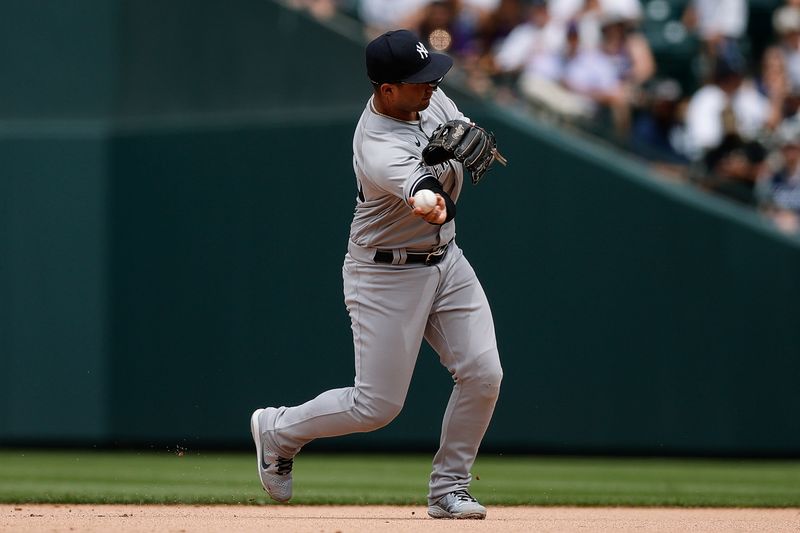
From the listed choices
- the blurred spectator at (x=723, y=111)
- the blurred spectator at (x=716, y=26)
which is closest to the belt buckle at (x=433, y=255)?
the blurred spectator at (x=723, y=111)

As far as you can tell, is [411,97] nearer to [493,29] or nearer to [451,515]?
[451,515]

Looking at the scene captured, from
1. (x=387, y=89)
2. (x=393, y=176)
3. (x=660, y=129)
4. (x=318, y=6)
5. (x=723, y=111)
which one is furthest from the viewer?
(x=318, y=6)

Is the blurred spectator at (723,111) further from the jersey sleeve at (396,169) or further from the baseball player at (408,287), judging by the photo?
the jersey sleeve at (396,169)

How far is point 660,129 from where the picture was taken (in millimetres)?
8914

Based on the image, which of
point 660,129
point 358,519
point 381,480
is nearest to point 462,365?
point 358,519

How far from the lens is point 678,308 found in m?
8.52

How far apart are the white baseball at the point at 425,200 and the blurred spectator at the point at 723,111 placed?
4672 millimetres

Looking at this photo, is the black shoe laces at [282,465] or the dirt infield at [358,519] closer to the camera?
the dirt infield at [358,519]

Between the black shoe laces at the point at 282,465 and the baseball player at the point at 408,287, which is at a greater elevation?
the baseball player at the point at 408,287

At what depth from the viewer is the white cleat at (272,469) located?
5262mm

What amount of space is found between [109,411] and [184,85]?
2204 mm

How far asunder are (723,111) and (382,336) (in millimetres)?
4548

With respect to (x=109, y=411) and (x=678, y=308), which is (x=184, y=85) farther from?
(x=678, y=308)

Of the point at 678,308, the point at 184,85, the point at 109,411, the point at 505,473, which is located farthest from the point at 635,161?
the point at 109,411
